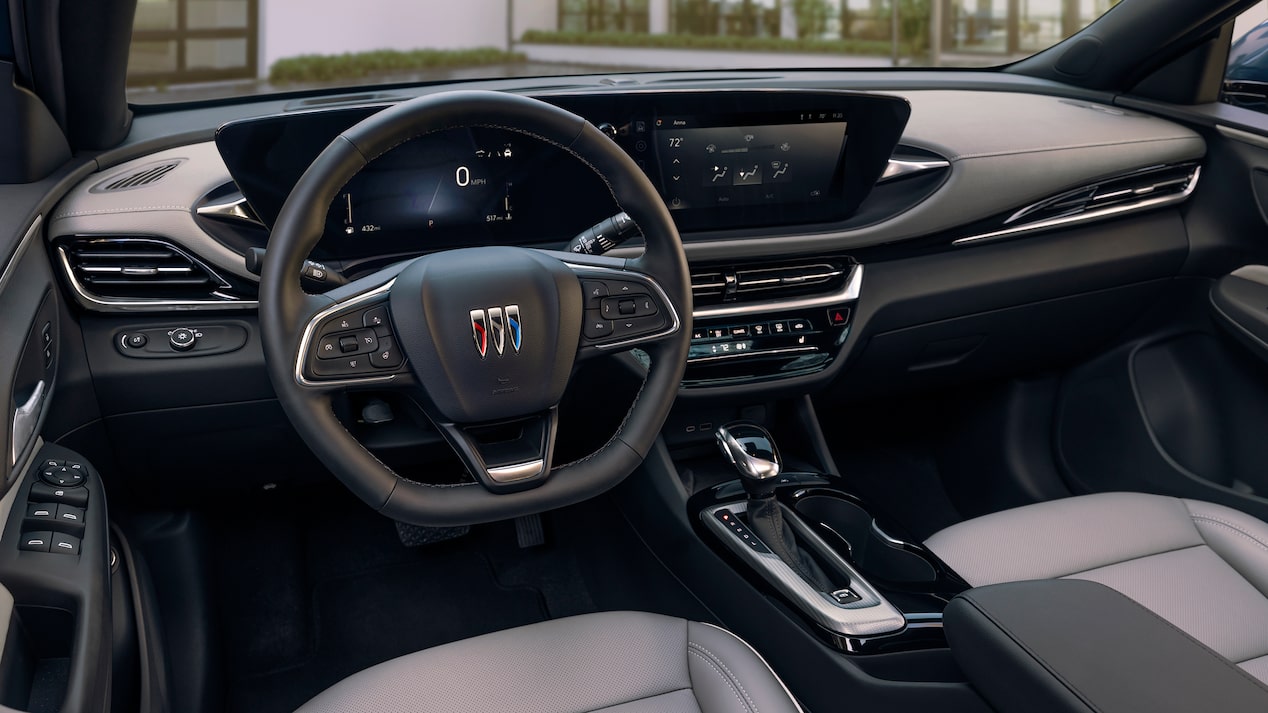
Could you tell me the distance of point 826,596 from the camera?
1.60 metres

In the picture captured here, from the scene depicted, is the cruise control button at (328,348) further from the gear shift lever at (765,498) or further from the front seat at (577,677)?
the gear shift lever at (765,498)

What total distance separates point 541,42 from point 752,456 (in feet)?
3.69

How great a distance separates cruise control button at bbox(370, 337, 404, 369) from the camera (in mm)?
1207

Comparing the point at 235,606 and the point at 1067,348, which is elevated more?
the point at 1067,348

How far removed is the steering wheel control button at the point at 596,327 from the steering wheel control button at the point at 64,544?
73 centimetres

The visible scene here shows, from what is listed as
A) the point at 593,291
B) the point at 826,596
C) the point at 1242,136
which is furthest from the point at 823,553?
the point at 1242,136

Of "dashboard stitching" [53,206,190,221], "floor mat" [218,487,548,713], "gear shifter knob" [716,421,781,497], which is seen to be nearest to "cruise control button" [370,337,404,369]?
"dashboard stitching" [53,206,190,221]

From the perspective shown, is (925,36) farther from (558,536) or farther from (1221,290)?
(558,536)

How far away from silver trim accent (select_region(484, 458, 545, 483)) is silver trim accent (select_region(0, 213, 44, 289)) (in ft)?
2.40

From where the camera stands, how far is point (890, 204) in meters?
2.06

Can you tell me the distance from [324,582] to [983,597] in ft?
5.30

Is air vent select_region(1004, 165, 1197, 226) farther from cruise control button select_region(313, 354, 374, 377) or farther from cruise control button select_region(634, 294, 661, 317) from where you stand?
cruise control button select_region(313, 354, 374, 377)

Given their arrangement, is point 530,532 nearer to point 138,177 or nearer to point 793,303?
point 793,303

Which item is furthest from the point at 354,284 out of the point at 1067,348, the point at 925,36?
the point at 925,36
